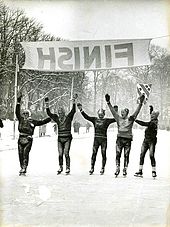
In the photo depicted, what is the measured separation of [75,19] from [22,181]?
20.5 inches

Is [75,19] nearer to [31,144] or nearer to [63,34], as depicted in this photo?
[63,34]

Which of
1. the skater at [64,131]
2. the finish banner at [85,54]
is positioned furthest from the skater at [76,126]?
the finish banner at [85,54]

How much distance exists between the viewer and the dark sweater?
1276mm

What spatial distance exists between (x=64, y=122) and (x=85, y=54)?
219 mm

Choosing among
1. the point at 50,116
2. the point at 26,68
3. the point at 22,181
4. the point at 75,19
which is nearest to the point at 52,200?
the point at 22,181

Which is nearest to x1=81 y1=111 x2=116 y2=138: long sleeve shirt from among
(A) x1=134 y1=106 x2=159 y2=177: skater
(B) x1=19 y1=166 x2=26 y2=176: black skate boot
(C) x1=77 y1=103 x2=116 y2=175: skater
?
(C) x1=77 y1=103 x2=116 y2=175: skater

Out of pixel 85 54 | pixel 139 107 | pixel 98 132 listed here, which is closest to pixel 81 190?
pixel 98 132

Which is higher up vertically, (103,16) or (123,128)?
(103,16)

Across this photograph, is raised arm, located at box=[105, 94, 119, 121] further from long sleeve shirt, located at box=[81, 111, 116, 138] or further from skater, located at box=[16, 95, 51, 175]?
skater, located at box=[16, 95, 51, 175]

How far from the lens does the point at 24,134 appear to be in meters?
1.31

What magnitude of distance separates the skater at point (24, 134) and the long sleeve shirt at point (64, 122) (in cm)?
4

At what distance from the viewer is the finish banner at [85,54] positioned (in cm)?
129

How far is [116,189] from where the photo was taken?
4.16 feet

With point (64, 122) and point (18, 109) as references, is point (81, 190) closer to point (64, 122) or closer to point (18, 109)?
point (64, 122)
